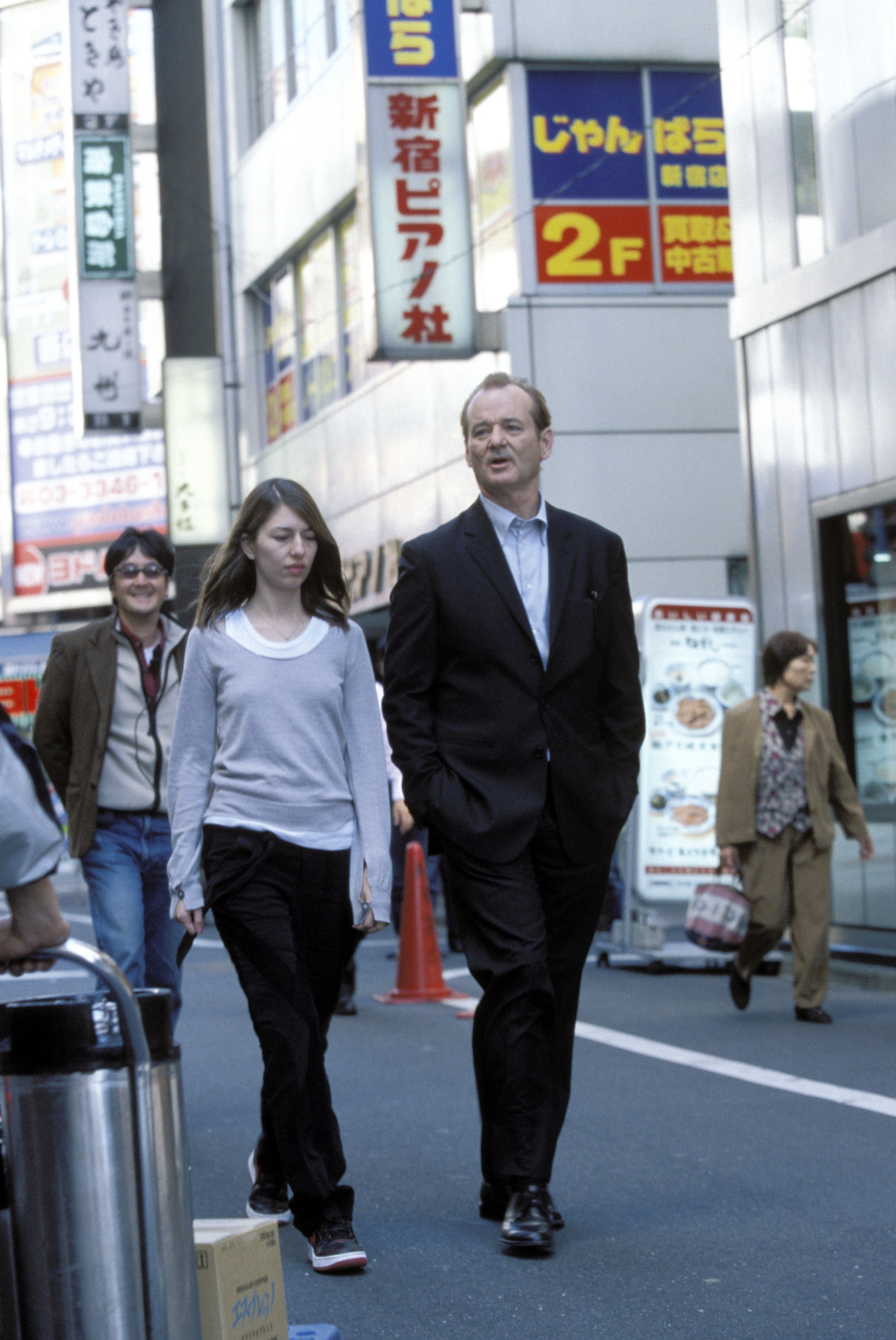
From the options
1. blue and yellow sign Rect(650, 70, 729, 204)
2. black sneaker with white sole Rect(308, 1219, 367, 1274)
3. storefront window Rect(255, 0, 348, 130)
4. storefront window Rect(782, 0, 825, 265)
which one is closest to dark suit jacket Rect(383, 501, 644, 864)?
black sneaker with white sole Rect(308, 1219, 367, 1274)

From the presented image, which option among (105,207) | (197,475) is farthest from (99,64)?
(197,475)

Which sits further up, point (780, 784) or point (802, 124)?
point (802, 124)

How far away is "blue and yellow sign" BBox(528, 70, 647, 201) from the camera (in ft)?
56.1

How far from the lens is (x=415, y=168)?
53.2 feet

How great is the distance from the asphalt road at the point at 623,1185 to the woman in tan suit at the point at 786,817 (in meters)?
0.33

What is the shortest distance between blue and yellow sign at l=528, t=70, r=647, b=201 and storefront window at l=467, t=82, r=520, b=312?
0.29m

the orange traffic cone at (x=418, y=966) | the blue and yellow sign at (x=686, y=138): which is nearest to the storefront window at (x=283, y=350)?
the blue and yellow sign at (x=686, y=138)

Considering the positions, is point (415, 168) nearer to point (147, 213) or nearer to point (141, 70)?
point (141, 70)

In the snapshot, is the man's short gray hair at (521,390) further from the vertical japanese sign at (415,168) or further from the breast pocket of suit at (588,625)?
the vertical japanese sign at (415,168)

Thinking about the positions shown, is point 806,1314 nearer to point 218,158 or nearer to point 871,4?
point 871,4

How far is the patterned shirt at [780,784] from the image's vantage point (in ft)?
30.1

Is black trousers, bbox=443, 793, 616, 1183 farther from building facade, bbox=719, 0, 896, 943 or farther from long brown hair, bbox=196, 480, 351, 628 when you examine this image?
building facade, bbox=719, 0, 896, 943

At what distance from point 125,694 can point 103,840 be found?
488 mm

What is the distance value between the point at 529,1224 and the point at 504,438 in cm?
193
